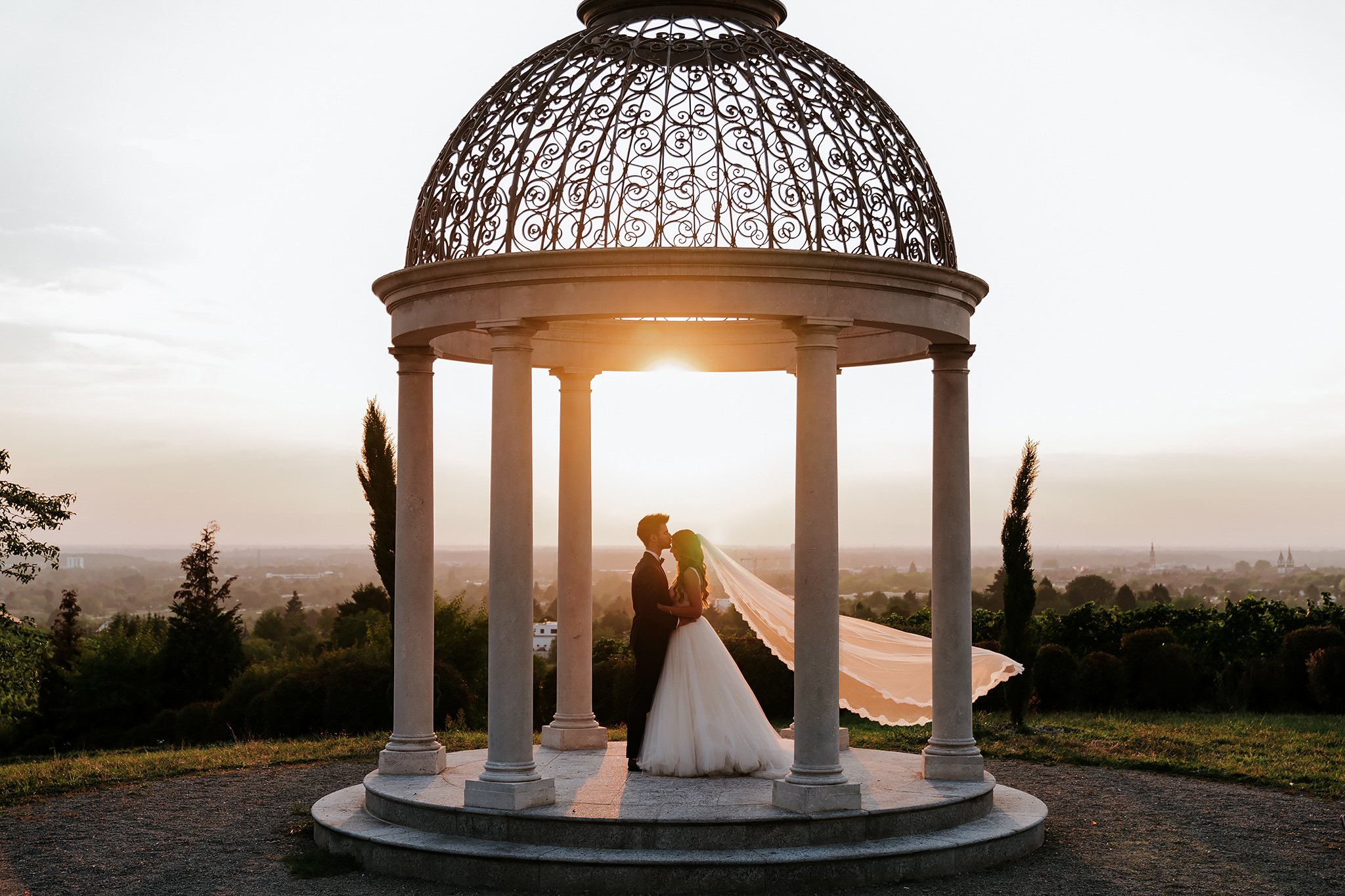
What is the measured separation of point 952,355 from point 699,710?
5961 mm

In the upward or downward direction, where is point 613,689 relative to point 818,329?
downward

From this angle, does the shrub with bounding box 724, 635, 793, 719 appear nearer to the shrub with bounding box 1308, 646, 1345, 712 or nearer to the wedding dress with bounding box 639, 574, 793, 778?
the wedding dress with bounding box 639, 574, 793, 778

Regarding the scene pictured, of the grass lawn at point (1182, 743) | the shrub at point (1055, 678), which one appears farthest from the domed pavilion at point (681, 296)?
the shrub at point (1055, 678)

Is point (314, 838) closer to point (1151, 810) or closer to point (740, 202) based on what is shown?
point (740, 202)

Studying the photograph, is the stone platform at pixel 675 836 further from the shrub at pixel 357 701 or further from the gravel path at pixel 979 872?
the shrub at pixel 357 701

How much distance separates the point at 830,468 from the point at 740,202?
3.34m

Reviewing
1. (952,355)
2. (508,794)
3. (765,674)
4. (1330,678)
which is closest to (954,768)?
(952,355)

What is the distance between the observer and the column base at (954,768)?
16.1 m

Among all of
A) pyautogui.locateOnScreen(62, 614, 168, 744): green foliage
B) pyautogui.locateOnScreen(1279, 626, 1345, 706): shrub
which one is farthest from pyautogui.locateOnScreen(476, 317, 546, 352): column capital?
pyautogui.locateOnScreen(62, 614, 168, 744): green foliage

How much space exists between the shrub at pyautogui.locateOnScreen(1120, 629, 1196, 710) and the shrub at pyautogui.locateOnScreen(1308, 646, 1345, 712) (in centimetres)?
262

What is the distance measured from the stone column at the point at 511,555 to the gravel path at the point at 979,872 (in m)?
1.91

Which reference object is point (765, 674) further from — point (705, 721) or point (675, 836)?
point (675, 836)

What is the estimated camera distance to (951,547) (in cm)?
1661

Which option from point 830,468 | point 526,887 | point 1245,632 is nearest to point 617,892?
point 526,887
